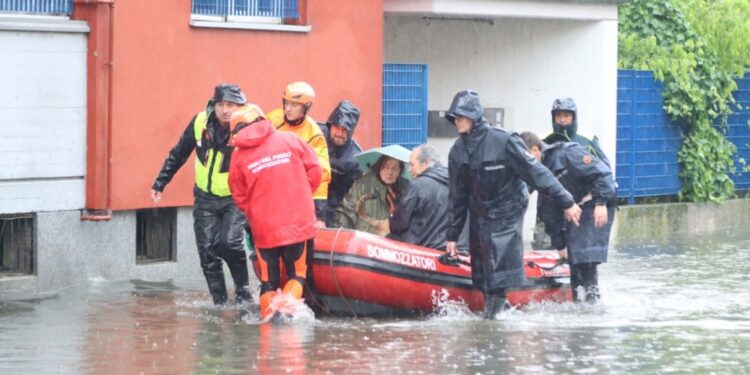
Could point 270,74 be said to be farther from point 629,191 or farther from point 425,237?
point 629,191

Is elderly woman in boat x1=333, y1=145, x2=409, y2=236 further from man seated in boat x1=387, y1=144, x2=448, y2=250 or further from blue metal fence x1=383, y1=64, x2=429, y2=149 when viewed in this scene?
blue metal fence x1=383, y1=64, x2=429, y2=149

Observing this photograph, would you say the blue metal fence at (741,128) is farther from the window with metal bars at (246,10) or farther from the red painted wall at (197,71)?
the window with metal bars at (246,10)

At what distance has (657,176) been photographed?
2055 cm

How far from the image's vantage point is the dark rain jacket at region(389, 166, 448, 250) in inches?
509

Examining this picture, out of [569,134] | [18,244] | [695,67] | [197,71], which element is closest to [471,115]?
[569,134]

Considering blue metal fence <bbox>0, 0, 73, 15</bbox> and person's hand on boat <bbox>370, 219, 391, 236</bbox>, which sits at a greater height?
blue metal fence <bbox>0, 0, 73, 15</bbox>

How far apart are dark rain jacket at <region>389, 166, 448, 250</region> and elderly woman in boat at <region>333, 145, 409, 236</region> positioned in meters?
0.53

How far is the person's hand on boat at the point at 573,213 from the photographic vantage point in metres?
12.4

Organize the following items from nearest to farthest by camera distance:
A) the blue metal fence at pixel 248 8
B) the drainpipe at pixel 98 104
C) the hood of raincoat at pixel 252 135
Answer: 1. the hood of raincoat at pixel 252 135
2. the drainpipe at pixel 98 104
3. the blue metal fence at pixel 248 8

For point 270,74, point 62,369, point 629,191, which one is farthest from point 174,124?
point 629,191

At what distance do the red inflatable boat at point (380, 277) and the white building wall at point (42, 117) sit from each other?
105 inches

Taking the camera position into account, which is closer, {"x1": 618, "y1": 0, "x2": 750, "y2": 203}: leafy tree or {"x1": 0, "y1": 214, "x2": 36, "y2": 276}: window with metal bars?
{"x1": 0, "y1": 214, "x2": 36, "y2": 276}: window with metal bars

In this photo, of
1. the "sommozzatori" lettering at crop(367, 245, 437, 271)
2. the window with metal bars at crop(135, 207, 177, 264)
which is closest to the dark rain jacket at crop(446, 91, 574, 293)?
the "sommozzatori" lettering at crop(367, 245, 437, 271)

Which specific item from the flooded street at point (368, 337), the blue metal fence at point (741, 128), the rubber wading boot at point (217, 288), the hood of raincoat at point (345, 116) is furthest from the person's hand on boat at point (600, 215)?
the blue metal fence at point (741, 128)
